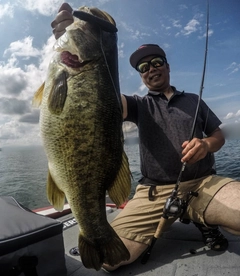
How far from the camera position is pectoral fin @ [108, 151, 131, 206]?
6.33 feet

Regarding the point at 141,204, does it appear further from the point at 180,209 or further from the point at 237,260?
the point at 237,260

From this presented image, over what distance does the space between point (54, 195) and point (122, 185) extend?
525 mm

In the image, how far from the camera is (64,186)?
6.17 feet

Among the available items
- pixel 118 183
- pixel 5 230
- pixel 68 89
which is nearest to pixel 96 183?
pixel 118 183

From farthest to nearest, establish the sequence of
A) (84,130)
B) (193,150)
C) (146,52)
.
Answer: (146,52), (193,150), (84,130)

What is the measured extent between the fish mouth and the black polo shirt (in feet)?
5.97

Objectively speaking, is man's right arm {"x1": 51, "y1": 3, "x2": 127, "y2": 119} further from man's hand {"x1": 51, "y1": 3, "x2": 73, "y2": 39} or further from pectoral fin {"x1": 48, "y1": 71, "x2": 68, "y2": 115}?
pectoral fin {"x1": 48, "y1": 71, "x2": 68, "y2": 115}

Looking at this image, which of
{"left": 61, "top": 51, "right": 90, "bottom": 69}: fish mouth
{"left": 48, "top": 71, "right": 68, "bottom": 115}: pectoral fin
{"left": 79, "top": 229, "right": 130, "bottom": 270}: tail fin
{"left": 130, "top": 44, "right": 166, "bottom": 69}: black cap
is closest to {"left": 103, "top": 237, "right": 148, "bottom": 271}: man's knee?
{"left": 79, "top": 229, "right": 130, "bottom": 270}: tail fin

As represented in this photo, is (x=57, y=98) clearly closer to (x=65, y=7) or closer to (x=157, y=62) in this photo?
(x=65, y=7)

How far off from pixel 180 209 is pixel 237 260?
815 mm

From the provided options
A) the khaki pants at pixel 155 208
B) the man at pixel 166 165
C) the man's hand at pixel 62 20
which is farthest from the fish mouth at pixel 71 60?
the khaki pants at pixel 155 208

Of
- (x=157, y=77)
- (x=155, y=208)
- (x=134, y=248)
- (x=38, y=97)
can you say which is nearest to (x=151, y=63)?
(x=157, y=77)

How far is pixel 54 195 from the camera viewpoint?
193 cm

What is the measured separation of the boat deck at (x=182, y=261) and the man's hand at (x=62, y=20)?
8.41 ft
